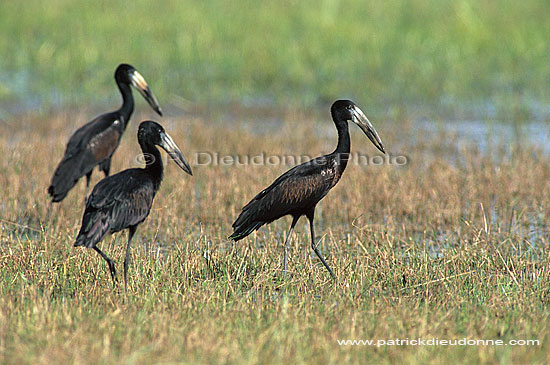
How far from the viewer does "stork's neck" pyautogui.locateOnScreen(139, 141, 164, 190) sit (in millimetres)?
5975

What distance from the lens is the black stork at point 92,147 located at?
7457 mm

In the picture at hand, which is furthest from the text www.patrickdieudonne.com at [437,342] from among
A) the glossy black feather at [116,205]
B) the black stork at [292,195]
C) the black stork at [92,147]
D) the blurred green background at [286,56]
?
the blurred green background at [286,56]

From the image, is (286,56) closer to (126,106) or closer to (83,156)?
(126,106)

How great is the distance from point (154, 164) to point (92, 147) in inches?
77.8

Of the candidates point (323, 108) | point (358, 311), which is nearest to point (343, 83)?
point (323, 108)

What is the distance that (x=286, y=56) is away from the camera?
14305mm

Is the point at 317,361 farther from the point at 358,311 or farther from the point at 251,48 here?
the point at 251,48

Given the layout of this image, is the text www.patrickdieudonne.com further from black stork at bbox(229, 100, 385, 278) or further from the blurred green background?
the blurred green background

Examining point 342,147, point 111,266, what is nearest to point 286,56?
point 342,147

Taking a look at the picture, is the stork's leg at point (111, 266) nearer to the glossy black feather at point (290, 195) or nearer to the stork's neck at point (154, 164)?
the stork's neck at point (154, 164)

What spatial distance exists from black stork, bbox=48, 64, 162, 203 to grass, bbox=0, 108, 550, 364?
0.32 meters

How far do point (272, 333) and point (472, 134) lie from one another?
7.22 meters

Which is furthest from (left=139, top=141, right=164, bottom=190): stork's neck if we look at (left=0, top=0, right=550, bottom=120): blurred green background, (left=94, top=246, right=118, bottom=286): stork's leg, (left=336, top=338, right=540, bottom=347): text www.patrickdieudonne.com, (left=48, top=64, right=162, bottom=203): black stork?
(left=0, top=0, right=550, bottom=120): blurred green background

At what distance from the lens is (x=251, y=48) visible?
14.6m
